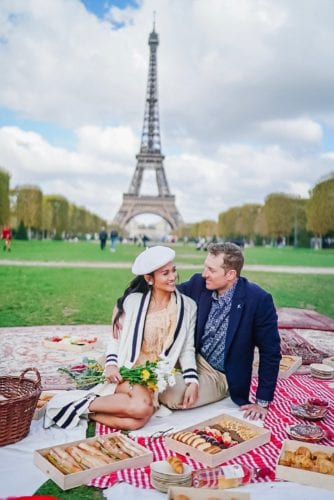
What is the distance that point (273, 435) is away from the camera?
407 cm

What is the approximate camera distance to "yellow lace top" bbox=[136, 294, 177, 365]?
14.4 feet

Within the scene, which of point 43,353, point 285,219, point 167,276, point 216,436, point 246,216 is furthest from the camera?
point 246,216

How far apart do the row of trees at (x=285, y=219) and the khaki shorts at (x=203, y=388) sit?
40973 mm

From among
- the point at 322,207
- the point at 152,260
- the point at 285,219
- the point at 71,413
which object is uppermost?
the point at 322,207

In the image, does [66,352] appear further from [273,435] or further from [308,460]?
[308,460]

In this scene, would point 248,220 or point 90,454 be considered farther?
point 248,220

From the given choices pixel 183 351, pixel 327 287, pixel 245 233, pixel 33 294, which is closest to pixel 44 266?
pixel 33 294

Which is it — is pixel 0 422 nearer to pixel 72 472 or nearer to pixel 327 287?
pixel 72 472

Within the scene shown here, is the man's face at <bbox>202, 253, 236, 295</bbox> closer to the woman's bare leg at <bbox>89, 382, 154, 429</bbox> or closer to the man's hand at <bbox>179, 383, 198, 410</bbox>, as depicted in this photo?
the man's hand at <bbox>179, 383, 198, 410</bbox>

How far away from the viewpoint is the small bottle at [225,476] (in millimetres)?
3191

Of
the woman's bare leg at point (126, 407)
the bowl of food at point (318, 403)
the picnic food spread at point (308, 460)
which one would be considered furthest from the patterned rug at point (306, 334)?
the picnic food spread at point (308, 460)

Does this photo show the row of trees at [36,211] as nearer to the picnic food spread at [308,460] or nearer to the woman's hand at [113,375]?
the woman's hand at [113,375]

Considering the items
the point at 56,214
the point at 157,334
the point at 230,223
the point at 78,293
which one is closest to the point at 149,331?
the point at 157,334

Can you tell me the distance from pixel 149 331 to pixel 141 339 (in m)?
0.09
